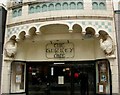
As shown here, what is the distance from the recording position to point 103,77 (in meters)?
11.3

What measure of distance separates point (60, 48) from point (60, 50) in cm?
11

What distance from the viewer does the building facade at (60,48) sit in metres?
10.9

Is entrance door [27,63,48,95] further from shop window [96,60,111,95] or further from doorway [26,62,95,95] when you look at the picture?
shop window [96,60,111,95]

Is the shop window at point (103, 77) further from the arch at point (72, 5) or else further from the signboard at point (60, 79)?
the arch at point (72, 5)

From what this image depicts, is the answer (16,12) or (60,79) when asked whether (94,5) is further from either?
(60,79)

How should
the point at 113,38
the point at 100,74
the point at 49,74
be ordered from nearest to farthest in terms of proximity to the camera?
the point at 113,38 < the point at 100,74 < the point at 49,74

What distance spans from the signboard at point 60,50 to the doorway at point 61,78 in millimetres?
457

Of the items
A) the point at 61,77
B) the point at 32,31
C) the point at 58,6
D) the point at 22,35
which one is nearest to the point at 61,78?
the point at 61,77

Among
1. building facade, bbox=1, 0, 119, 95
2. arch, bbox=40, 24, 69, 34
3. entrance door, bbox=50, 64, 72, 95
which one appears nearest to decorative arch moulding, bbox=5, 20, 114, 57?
building facade, bbox=1, 0, 119, 95

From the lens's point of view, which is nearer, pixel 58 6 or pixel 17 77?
pixel 58 6

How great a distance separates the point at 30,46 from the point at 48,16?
241 cm

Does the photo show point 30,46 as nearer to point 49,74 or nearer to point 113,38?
point 49,74

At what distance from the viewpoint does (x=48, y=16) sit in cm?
1107

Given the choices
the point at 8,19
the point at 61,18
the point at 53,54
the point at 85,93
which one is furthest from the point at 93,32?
the point at 8,19
